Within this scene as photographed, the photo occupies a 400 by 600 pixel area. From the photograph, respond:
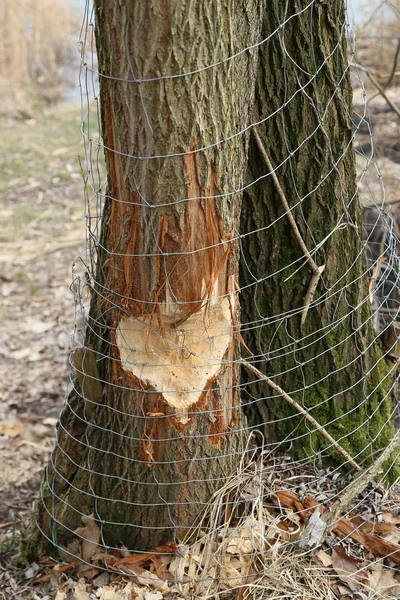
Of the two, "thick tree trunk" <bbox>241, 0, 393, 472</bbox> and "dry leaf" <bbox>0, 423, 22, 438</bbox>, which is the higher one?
"thick tree trunk" <bbox>241, 0, 393, 472</bbox>

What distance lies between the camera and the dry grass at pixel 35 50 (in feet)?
32.3

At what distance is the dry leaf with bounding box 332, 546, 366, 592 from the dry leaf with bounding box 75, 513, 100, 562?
2.99ft

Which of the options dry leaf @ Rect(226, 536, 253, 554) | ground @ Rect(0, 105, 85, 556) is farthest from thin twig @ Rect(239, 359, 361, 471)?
ground @ Rect(0, 105, 85, 556)

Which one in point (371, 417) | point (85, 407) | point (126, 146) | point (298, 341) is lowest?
point (371, 417)

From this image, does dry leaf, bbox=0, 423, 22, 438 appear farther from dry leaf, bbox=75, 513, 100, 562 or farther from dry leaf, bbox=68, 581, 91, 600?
dry leaf, bbox=68, 581, 91, 600

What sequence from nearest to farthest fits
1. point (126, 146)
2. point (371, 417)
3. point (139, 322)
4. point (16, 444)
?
1. point (126, 146)
2. point (139, 322)
3. point (371, 417)
4. point (16, 444)

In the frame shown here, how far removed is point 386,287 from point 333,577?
2.69 meters

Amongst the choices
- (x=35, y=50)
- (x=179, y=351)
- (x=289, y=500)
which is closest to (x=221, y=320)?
(x=179, y=351)

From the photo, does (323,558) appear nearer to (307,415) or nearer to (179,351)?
(307,415)

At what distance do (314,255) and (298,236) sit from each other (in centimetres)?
13

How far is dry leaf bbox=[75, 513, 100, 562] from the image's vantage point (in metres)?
2.54

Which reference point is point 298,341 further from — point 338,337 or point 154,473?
point 154,473

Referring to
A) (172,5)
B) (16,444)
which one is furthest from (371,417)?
(16,444)

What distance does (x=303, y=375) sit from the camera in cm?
270
